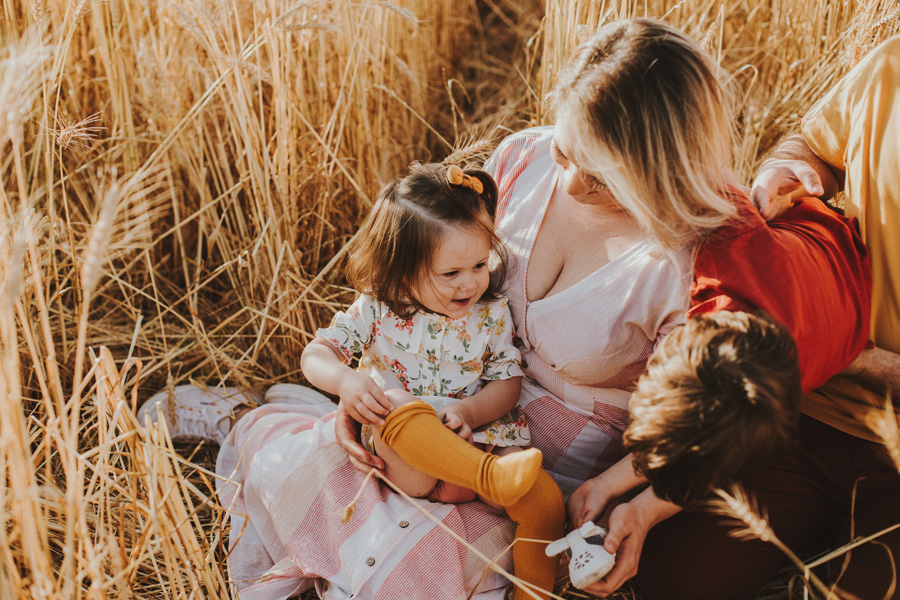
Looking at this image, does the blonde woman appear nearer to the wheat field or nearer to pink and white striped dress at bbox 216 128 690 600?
pink and white striped dress at bbox 216 128 690 600

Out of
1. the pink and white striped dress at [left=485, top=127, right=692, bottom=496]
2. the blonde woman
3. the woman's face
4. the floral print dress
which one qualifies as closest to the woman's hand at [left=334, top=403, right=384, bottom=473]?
the blonde woman

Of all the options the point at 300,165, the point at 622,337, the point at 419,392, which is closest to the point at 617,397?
the point at 622,337

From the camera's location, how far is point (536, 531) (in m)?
1.29

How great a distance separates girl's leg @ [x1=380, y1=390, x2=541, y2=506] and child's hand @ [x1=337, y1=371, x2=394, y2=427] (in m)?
0.03

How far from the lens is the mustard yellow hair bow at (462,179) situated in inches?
53.3

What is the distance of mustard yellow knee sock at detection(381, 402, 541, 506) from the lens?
1.17m

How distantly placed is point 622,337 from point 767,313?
0.32 metres

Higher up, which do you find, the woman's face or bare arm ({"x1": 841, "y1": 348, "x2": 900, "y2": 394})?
the woman's face

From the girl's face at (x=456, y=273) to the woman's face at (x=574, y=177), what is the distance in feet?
0.70

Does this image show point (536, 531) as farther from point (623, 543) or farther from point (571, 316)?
point (571, 316)

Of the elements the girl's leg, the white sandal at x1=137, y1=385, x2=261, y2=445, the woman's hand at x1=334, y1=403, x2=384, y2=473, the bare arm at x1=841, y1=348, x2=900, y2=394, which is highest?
the bare arm at x1=841, y1=348, x2=900, y2=394

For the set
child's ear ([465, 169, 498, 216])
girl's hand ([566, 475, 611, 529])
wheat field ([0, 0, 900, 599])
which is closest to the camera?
girl's hand ([566, 475, 611, 529])

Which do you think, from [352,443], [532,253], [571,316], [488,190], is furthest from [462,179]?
[352,443]

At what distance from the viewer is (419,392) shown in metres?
1.49
